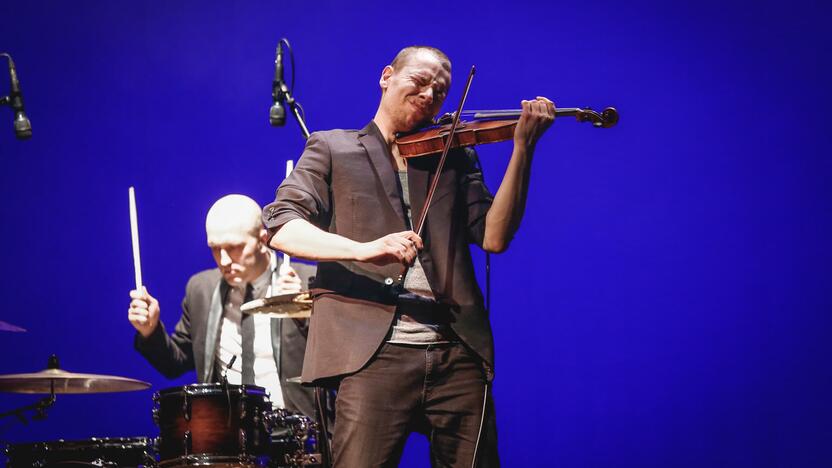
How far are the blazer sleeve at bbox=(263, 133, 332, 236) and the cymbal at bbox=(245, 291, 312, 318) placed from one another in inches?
34.1

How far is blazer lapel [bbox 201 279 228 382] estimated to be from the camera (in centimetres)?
392

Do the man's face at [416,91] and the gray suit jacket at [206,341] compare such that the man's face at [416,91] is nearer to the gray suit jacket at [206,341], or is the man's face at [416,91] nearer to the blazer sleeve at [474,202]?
the blazer sleeve at [474,202]

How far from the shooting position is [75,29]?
4285mm

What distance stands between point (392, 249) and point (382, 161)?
0.37 m

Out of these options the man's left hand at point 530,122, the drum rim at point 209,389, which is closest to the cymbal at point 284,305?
the drum rim at point 209,389

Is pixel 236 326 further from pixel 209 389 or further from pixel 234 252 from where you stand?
pixel 209 389

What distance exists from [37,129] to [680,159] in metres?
3.02

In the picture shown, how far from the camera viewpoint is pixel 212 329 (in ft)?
13.1

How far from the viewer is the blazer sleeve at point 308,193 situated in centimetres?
208

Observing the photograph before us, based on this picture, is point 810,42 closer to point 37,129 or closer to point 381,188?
point 381,188

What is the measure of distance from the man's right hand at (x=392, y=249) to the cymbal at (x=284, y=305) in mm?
1082

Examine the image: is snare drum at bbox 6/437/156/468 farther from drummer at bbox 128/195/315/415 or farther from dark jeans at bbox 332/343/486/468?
dark jeans at bbox 332/343/486/468

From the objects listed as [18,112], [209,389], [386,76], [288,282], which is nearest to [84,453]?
[209,389]

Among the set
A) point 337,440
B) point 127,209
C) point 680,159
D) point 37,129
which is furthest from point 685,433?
point 37,129
